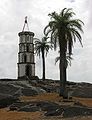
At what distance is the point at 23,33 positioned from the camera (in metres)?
76.3

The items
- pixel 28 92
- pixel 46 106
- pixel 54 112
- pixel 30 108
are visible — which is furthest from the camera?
pixel 28 92

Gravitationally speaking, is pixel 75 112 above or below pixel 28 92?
below

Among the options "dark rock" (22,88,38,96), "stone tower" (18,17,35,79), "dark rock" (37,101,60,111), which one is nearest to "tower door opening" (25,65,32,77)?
"stone tower" (18,17,35,79)

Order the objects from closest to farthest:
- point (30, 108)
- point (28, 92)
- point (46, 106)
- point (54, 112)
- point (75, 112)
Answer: point (75, 112)
point (54, 112)
point (30, 108)
point (46, 106)
point (28, 92)

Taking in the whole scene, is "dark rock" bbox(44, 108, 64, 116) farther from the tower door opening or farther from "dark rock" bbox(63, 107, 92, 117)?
the tower door opening

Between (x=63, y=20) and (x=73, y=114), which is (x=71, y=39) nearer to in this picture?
(x=63, y=20)

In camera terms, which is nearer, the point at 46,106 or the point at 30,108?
the point at 30,108

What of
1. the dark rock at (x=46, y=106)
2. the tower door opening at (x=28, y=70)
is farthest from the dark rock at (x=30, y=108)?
the tower door opening at (x=28, y=70)

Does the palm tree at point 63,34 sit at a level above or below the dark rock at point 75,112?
above

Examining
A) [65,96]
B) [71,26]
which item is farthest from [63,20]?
[65,96]

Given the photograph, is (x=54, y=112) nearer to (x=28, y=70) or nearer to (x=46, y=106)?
(x=46, y=106)

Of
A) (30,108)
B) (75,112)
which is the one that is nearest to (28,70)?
(30,108)

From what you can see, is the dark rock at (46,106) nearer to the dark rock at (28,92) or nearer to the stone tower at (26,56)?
the dark rock at (28,92)

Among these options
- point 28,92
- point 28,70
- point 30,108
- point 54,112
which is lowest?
point 54,112
